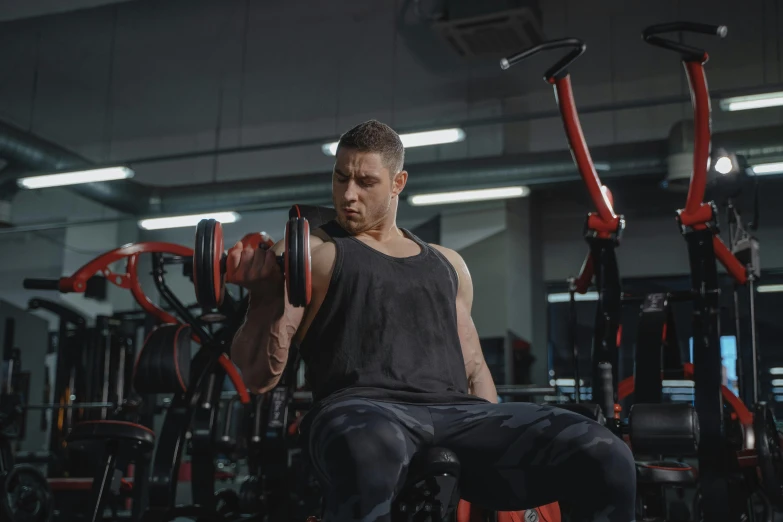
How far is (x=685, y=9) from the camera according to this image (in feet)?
22.0

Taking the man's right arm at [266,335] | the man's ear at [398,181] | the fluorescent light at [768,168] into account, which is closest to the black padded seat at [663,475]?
the man's ear at [398,181]

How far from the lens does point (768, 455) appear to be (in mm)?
2928

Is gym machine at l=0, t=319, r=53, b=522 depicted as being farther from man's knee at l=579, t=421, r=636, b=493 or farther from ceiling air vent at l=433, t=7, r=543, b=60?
ceiling air vent at l=433, t=7, r=543, b=60

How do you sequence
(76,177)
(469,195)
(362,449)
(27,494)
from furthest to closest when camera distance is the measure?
(469,195), (76,177), (27,494), (362,449)

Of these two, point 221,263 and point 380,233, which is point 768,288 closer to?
point 380,233

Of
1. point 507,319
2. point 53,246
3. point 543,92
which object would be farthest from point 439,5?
point 53,246

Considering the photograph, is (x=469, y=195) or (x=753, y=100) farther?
(x=469, y=195)

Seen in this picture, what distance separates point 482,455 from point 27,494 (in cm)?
334

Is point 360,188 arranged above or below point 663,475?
above

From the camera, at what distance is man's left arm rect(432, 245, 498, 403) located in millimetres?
1825

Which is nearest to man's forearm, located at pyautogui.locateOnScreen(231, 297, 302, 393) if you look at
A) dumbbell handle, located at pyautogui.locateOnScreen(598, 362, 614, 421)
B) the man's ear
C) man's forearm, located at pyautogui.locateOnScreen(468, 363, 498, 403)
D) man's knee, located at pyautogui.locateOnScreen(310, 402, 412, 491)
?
man's knee, located at pyautogui.locateOnScreen(310, 402, 412, 491)

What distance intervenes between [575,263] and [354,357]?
296 inches

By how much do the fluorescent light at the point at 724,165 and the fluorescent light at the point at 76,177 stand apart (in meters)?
5.31

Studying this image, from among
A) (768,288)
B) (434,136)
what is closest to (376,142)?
(434,136)
